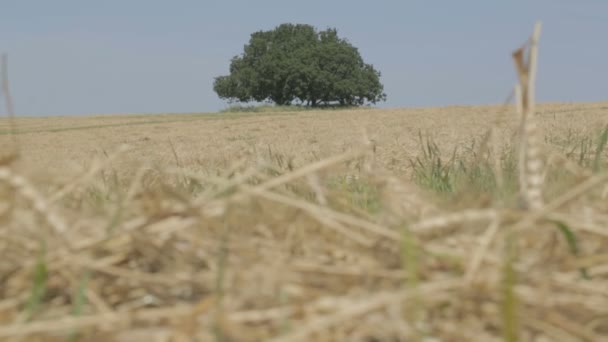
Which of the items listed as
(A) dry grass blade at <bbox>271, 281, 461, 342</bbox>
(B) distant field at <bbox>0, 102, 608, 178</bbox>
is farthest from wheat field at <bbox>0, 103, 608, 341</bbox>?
(B) distant field at <bbox>0, 102, 608, 178</bbox>

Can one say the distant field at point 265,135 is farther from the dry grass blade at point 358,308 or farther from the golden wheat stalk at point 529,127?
the dry grass blade at point 358,308

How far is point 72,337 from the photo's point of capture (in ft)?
3.33

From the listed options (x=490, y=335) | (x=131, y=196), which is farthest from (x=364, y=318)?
(x=131, y=196)

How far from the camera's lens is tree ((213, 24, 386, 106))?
174 feet

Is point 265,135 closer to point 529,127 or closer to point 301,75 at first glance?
point 529,127

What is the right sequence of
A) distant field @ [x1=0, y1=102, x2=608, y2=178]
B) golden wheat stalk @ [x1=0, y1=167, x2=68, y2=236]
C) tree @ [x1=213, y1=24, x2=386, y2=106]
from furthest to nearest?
tree @ [x1=213, y1=24, x2=386, y2=106] < distant field @ [x1=0, y1=102, x2=608, y2=178] < golden wheat stalk @ [x1=0, y1=167, x2=68, y2=236]

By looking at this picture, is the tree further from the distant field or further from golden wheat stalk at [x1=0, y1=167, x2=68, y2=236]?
golden wheat stalk at [x1=0, y1=167, x2=68, y2=236]

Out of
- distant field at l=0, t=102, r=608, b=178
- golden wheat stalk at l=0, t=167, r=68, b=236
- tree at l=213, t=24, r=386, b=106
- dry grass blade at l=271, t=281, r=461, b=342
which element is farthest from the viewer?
tree at l=213, t=24, r=386, b=106

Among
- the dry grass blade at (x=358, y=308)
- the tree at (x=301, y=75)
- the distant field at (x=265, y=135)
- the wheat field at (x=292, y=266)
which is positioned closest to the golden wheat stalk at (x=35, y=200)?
the wheat field at (x=292, y=266)

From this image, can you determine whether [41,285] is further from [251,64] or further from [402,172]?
[251,64]

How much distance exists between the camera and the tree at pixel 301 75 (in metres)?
53.1

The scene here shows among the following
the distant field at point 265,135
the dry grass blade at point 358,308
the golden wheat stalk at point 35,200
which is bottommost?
the distant field at point 265,135

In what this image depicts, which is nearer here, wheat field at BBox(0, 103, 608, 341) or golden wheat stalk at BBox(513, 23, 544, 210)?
wheat field at BBox(0, 103, 608, 341)

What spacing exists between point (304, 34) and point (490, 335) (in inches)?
2300
